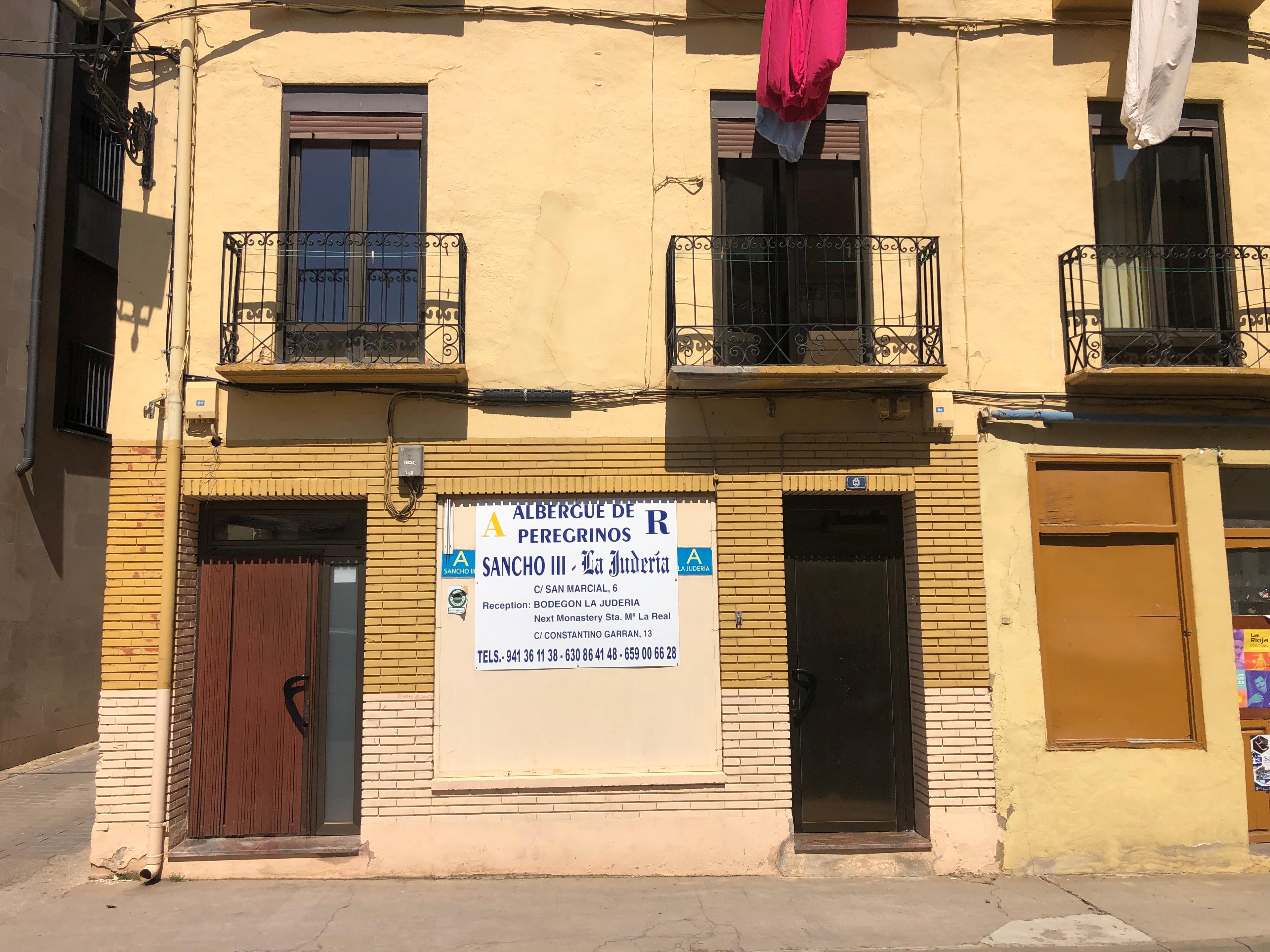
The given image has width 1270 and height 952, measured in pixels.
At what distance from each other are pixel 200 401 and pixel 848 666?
5.53m

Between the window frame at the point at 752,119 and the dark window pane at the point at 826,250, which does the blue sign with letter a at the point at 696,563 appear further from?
the window frame at the point at 752,119

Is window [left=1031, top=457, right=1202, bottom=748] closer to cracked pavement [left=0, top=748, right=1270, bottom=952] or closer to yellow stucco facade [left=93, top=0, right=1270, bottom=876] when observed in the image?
yellow stucco facade [left=93, top=0, right=1270, bottom=876]

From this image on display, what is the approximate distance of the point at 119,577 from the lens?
22.2 feet

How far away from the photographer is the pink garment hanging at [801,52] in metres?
6.81

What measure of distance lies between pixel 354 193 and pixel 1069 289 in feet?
19.5

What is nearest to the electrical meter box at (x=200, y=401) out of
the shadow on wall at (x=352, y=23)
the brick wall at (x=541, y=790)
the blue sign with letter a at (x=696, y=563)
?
the brick wall at (x=541, y=790)

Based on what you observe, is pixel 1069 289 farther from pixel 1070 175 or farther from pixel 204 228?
pixel 204 228

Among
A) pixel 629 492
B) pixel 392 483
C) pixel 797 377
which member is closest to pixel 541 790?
pixel 629 492

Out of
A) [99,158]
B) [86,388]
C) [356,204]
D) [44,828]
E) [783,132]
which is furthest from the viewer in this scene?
[99,158]

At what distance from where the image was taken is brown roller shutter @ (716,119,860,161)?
7.50m

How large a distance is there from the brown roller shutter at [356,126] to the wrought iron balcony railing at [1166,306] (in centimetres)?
546

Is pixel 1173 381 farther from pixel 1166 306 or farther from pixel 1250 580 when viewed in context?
pixel 1250 580

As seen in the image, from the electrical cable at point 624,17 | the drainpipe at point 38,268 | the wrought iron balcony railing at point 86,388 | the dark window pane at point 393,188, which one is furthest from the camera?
the wrought iron balcony railing at point 86,388

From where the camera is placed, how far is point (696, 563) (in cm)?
704
